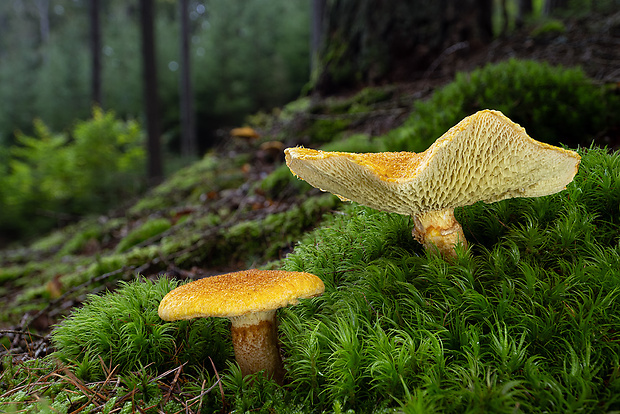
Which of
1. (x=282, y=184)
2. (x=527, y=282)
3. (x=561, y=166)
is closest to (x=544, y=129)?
(x=561, y=166)

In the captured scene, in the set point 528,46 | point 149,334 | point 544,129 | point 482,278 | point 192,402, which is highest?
point 528,46

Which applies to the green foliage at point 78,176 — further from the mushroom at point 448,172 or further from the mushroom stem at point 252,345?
the mushroom at point 448,172

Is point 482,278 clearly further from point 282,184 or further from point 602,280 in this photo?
point 282,184

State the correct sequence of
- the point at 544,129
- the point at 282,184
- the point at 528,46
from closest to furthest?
the point at 544,129 < the point at 282,184 < the point at 528,46

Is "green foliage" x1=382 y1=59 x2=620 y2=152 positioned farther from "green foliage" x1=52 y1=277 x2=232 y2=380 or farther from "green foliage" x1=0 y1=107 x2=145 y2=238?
"green foliage" x1=0 y1=107 x2=145 y2=238

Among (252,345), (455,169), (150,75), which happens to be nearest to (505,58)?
(455,169)

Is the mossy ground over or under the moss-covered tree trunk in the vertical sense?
under

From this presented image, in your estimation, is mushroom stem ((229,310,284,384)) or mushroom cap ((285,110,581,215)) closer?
mushroom cap ((285,110,581,215))

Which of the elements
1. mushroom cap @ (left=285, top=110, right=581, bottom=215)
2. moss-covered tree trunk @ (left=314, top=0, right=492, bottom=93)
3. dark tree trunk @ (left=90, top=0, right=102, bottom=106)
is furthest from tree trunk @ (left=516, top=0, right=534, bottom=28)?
dark tree trunk @ (left=90, top=0, right=102, bottom=106)

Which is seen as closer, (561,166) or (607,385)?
(607,385)
